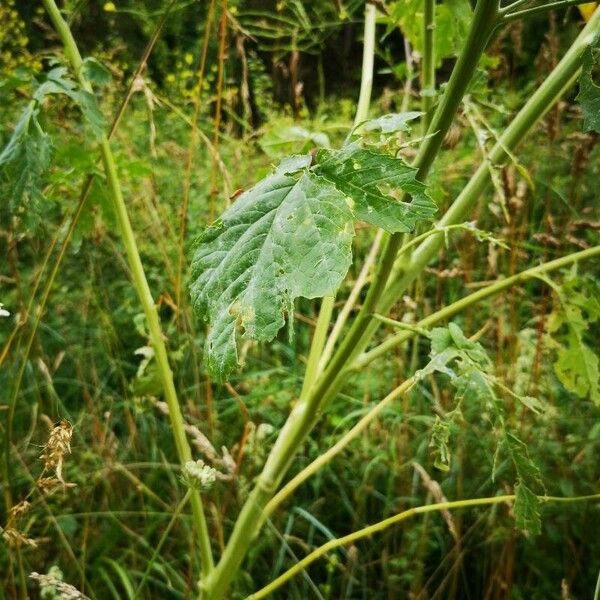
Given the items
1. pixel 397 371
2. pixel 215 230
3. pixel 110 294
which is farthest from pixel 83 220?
pixel 110 294

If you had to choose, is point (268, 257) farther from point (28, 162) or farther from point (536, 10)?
point (28, 162)

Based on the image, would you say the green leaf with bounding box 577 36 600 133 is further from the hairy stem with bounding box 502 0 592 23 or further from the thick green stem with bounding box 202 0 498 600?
the thick green stem with bounding box 202 0 498 600

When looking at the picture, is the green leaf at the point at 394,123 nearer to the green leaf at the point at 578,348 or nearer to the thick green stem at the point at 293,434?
the thick green stem at the point at 293,434

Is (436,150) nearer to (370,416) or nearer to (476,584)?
(370,416)

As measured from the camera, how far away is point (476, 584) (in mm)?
1805

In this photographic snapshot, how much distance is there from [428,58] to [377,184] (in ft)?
1.55

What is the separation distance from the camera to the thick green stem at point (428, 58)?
98 centimetres

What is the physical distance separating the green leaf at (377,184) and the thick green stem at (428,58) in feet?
1.04

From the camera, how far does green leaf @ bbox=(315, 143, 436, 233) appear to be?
69cm

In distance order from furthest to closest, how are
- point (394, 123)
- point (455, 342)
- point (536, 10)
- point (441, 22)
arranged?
point (441, 22)
point (455, 342)
point (394, 123)
point (536, 10)

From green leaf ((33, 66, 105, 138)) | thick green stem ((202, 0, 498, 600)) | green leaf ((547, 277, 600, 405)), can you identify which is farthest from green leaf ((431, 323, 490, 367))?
green leaf ((33, 66, 105, 138))

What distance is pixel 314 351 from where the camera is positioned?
1102 mm

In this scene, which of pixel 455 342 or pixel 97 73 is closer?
pixel 455 342

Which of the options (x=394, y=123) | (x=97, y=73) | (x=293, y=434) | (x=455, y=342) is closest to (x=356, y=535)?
(x=293, y=434)
